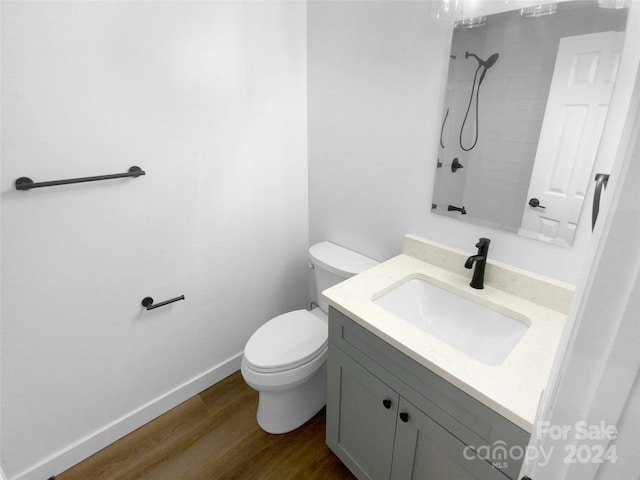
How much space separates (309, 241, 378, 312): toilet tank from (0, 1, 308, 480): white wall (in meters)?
0.33

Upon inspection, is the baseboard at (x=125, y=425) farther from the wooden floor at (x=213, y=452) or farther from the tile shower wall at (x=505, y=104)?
the tile shower wall at (x=505, y=104)

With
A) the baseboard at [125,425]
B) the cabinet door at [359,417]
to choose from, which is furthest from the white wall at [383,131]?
the baseboard at [125,425]

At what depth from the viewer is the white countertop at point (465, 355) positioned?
799 millimetres

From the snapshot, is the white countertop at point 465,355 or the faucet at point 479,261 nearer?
the white countertop at point 465,355

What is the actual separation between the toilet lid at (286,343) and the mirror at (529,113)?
0.88 metres

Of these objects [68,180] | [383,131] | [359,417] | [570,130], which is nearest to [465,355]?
[359,417]

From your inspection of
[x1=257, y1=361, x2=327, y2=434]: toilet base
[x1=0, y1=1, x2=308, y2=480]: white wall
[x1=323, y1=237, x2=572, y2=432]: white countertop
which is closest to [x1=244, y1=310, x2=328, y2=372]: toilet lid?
[x1=257, y1=361, x2=327, y2=434]: toilet base

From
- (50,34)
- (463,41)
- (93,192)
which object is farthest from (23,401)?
(463,41)

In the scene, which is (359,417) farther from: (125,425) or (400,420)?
(125,425)

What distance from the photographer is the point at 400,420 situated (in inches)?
42.2

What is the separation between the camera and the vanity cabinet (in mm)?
836

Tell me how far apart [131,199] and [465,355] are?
4.54 ft

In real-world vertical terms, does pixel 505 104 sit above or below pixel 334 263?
above

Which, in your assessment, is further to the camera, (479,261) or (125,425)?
(125,425)
